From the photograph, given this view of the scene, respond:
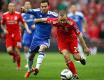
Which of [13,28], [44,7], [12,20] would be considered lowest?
[13,28]

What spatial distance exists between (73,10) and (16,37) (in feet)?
14.6

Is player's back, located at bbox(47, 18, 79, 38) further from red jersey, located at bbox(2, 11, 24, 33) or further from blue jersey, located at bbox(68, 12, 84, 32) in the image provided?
blue jersey, located at bbox(68, 12, 84, 32)

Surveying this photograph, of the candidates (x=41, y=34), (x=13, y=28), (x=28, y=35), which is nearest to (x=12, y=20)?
(x=13, y=28)

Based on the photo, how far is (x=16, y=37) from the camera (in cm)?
2234

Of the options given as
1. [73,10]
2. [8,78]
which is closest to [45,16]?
[8,78]

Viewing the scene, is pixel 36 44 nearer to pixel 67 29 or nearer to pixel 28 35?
pixel 67 29

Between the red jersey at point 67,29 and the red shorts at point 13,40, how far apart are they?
206 inches

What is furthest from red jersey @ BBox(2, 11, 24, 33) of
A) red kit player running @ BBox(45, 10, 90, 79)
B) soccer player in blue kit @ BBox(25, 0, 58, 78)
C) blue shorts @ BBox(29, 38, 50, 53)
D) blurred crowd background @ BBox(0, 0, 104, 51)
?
blurred crowd background @ BBox(0, 0, 104, 51)

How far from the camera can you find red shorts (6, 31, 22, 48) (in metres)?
22.2

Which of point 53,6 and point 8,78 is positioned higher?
point 8,78

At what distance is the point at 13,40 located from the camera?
22328mm

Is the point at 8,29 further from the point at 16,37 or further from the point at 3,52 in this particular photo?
the point at 3,52

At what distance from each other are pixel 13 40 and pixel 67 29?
5780mm

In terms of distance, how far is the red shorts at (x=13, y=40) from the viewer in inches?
873
